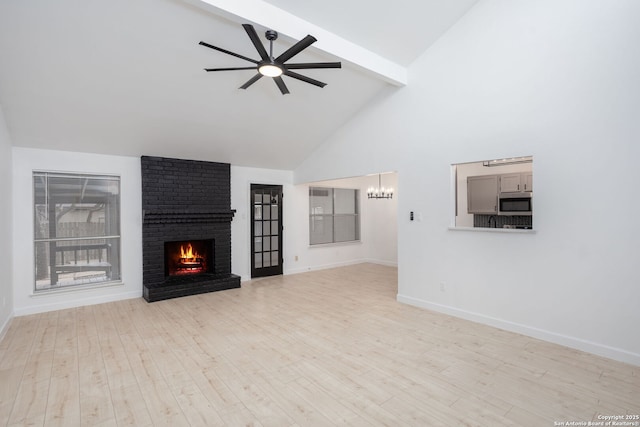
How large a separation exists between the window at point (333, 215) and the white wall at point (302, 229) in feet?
0.60

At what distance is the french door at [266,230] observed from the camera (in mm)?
6918

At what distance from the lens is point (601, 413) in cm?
228

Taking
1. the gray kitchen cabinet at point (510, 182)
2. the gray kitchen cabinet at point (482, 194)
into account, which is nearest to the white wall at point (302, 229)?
the gray kitchen cabinet at point (482, 194)

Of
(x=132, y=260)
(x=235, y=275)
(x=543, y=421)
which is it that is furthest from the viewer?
(x=235, y=275)

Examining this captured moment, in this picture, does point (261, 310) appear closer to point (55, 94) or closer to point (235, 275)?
point (235, 275)

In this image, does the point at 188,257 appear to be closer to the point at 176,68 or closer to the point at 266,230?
the point at 266,230

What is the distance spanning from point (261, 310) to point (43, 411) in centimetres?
262

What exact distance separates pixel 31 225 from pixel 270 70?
434 cm

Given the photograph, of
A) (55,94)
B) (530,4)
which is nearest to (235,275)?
(55,94)

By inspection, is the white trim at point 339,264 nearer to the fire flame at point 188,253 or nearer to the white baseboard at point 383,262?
the white baseboard at point 383,262

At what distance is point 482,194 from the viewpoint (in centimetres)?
602

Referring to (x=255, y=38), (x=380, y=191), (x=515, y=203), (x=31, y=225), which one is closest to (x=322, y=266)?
(x=380, y=191)

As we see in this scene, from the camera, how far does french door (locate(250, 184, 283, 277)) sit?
6918mm

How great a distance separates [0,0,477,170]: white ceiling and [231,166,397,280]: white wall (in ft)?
4.55
